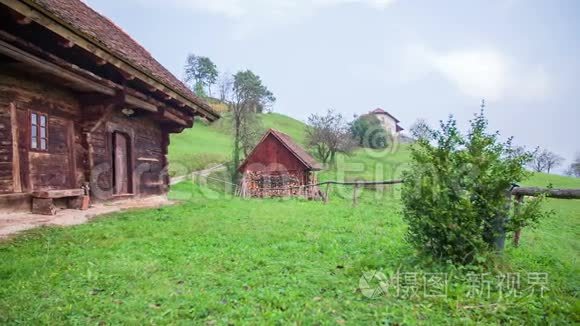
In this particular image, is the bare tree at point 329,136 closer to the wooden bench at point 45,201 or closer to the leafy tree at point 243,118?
the leafy tree at point 243,118

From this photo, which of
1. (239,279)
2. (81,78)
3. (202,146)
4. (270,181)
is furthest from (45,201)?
(202,146)

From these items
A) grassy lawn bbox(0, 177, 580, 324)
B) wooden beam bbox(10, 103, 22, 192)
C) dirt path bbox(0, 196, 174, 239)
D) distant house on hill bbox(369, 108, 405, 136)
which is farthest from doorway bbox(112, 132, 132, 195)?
distant house on hill bbox(369, 108, 405, 136)

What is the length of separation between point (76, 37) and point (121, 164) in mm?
4941

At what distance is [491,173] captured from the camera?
382cm

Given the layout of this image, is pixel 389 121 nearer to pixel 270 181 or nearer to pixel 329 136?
pixel 329 136

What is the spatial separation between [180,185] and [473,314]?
24977 mm

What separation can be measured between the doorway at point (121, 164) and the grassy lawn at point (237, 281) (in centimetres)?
406

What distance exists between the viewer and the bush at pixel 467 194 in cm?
375

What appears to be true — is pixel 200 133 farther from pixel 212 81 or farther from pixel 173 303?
pixel 173 303

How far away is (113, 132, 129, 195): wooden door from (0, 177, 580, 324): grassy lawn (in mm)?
4073

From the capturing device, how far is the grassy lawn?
292 centimetres

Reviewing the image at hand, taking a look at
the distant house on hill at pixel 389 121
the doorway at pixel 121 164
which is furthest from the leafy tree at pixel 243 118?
the distant house on hill at pixel 389 121

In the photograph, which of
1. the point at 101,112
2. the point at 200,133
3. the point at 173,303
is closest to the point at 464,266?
the point at 173,303

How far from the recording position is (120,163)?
993cm
